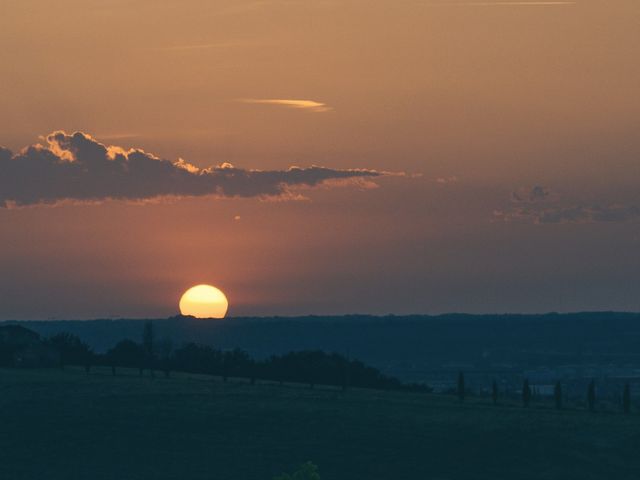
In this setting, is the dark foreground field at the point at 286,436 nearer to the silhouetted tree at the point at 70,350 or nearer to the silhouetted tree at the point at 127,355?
the silhouetted tree at the point at 70,350

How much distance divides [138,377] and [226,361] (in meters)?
33.8

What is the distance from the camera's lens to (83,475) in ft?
263

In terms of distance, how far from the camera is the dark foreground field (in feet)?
268

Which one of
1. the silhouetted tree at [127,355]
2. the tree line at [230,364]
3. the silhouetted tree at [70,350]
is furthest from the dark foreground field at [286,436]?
the silhouetted tree at [127,355]

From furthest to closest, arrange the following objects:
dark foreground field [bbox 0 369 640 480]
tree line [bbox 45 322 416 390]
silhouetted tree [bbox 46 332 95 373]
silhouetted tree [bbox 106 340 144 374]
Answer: silhouetted tree [bbox 106 340 144 374] < silhouetted tree [bbox 46 332 95 373] < tree line [bbox 45 322 416 390] < dark foreground field [bbox 0 369 640 480]

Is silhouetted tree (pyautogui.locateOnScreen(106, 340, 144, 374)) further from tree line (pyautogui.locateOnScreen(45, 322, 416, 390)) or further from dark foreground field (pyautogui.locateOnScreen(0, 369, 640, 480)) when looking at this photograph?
dark foreground field (pyautogui.locateOnScreen(0, 369, 640, 480))

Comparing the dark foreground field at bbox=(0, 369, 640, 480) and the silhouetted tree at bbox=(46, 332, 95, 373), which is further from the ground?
the silhouetted tree at bbox=(46, 332, 95, 373)

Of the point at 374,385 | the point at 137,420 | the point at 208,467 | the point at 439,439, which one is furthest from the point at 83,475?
the point at 374,385

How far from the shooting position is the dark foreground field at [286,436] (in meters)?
81.8

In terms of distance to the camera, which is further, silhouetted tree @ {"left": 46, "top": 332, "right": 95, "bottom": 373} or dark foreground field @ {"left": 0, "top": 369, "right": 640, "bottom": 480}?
silhouetted tree @ {"left": 46, "top": 332, "right": 95, "bottom": 373}

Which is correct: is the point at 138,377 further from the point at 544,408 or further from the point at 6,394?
the point at 544,408

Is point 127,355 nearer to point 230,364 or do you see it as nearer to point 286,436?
point 230,364

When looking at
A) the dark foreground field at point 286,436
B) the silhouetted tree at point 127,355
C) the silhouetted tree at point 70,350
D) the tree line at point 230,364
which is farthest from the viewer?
the silhouetted tree at point 127,355

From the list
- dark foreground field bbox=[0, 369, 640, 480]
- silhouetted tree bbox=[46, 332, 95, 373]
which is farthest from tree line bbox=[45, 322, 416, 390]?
dark foreground field bbox=[0, 369, 640, 480]
